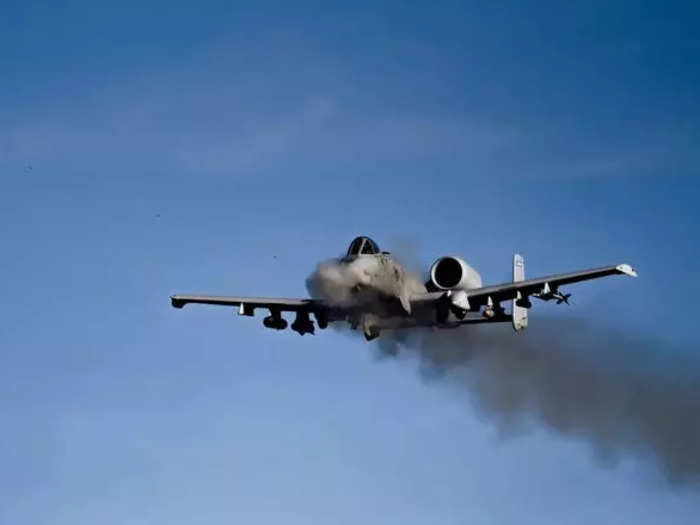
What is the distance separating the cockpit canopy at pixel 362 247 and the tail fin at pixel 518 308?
29.0 ft

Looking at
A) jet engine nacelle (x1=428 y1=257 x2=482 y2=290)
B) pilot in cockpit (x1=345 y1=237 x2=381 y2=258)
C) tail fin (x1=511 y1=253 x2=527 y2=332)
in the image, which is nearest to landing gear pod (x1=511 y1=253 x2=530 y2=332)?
tail fin (x1=511 y1=253 x2=527 y2=332)

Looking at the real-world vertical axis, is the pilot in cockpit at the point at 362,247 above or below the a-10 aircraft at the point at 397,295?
above

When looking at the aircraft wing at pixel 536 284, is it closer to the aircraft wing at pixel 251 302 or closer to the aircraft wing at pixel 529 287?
the aircraft wing at pixel 529 287

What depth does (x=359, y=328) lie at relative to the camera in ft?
274

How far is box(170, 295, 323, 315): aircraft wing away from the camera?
8788 cm

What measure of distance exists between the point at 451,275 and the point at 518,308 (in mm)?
7660

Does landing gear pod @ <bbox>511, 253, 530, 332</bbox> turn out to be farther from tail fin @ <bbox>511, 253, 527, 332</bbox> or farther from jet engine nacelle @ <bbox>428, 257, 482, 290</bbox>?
jet engine nacelle @ <bbox>428, 257, 482, 290</bbox>

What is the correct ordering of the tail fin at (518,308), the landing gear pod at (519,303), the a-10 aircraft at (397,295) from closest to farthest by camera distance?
the a-10 aircraft at (397,295) < the landing gear pod at (519,303) < the tail fin at (518,308)

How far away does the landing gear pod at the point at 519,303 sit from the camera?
8598cm

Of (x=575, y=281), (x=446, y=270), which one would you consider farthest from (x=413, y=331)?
(x=575, y=281)

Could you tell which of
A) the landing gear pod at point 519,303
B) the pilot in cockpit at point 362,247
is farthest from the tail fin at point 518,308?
the pilot in cockpit at point 362,247

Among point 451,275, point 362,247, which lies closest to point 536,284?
point 451,275

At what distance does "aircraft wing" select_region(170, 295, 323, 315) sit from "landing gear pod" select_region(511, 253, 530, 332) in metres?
11.4

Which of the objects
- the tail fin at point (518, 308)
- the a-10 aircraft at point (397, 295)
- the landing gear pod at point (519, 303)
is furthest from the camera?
the tail fin at point (518, 308)
